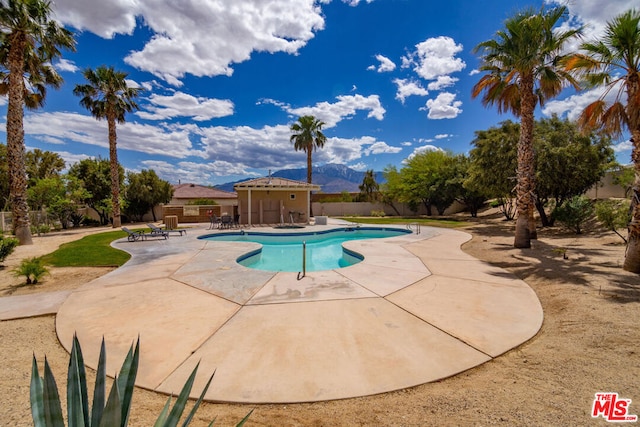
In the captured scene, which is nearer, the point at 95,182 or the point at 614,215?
the point at 614,215

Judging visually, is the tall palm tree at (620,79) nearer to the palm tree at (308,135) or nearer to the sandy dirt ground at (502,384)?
the sandy dirt ground at (502,384)

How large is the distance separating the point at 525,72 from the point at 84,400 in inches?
532

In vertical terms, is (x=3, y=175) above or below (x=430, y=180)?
above

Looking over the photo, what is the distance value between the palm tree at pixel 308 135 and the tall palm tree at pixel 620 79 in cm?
2325

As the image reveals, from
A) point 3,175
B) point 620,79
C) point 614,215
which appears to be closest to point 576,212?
point 614,215

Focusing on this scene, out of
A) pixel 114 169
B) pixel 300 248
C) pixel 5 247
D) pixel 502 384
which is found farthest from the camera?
pixel 114 169

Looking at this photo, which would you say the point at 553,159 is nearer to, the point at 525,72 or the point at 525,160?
the point at 525,160

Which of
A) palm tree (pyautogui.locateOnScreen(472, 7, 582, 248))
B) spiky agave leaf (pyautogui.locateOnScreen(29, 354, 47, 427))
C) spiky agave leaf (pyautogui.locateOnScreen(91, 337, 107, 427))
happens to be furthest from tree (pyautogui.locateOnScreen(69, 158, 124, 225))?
palm tree (pyautogui.locateOnScreen(472, 7, 582, 248))

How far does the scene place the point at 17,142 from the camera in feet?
40.2

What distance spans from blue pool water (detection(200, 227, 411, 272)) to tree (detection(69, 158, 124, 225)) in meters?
13.2

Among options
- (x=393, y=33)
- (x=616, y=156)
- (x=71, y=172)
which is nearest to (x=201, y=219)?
(x=71, y=172)

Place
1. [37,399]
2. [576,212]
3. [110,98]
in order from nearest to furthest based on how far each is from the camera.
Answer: [37,399] < [576,212] < [110,98]

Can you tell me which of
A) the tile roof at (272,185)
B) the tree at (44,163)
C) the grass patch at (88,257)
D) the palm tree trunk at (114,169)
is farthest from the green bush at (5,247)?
the tree at (44,163)

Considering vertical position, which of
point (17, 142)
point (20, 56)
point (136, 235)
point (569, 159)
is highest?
point (20, 56)
